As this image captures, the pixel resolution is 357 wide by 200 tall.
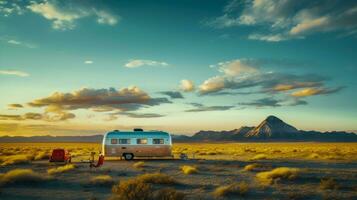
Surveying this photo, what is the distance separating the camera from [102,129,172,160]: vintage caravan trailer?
33.2 metres

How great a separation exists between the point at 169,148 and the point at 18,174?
17.3m

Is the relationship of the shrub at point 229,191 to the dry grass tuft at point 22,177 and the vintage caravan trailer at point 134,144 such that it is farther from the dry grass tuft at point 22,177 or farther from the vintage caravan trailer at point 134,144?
the vintage caravan trailer at point 134,144

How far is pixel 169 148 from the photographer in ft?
111

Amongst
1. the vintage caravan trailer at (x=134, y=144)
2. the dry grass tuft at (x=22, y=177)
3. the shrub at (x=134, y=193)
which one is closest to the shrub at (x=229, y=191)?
the shrub at (x=134, y=193)

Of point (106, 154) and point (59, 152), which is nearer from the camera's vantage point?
point (59, 152)

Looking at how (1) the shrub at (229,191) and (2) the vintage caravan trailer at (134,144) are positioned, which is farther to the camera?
(2) the vintage caravan trailer at (134,144)

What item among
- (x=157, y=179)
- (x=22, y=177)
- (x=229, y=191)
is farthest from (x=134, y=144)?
(x=229, y=191)

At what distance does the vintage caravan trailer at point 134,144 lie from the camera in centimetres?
3319

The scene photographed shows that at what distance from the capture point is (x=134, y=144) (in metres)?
33.3

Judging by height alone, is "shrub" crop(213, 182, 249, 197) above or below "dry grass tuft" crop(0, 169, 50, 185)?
below

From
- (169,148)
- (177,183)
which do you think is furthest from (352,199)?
(169,148)

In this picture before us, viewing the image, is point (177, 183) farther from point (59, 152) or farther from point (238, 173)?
point (59, 152)

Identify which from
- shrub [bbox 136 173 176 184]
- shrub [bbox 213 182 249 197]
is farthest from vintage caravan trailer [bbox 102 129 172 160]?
shrub [bbox 213 182 249 197]

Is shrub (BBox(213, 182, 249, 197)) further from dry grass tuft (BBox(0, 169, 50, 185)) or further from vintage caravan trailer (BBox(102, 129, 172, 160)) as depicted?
vintage caravan trailer (BBox(102, 129, 172, 160))
